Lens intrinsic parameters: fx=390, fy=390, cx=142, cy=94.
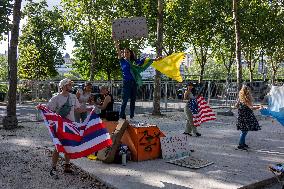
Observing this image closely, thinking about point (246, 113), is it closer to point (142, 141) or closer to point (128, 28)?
point (142, 141)

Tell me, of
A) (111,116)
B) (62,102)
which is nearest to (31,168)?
(62,102)

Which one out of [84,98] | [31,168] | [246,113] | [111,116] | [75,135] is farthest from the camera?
[84,98]

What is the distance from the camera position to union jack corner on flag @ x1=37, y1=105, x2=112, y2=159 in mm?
7379

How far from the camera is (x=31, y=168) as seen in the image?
805cm

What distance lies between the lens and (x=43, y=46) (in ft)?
150

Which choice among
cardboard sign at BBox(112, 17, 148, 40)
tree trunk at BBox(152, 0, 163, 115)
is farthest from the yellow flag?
tree trunk at BBox(152, 0, 163, 115)

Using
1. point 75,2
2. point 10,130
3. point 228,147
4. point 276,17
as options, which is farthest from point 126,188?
point 276,17

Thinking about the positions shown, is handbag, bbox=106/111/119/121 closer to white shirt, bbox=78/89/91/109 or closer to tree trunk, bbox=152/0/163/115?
white shirt, bbox=78/89/91/109

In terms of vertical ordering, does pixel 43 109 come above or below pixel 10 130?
above

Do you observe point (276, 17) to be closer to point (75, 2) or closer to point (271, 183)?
point (75, 2)

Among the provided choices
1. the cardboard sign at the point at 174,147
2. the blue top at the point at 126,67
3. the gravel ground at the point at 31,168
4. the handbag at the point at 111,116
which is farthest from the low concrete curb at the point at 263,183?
the blue top at the point at 126,67

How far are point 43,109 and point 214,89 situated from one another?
18037 millimetres

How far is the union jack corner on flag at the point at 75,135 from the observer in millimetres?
7379

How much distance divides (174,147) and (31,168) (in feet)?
11.0
